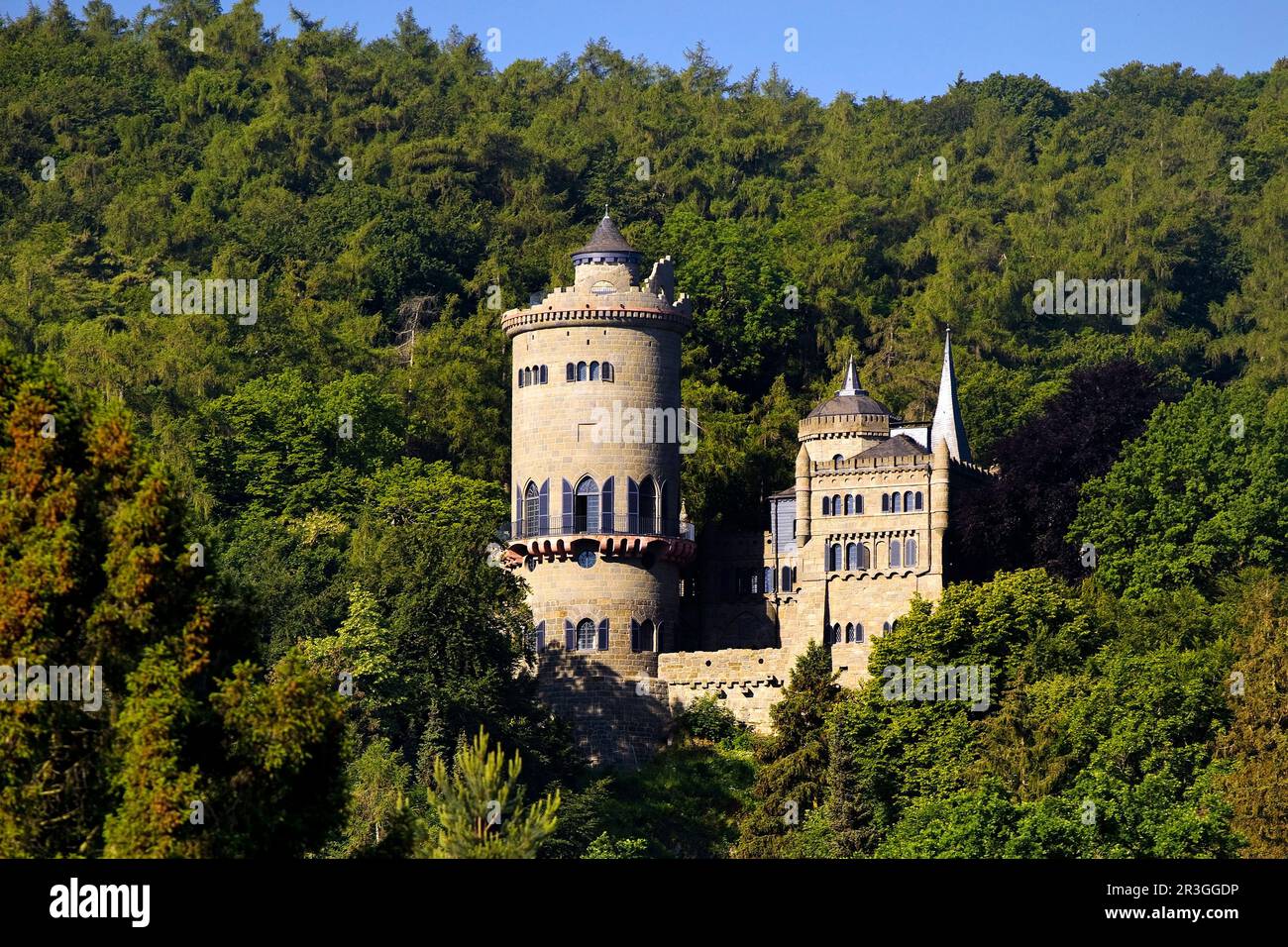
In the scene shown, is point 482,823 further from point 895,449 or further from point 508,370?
point 508,370

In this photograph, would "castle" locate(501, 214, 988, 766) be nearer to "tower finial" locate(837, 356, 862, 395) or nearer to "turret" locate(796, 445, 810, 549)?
"turret" locate(796, 445, 810, 549)

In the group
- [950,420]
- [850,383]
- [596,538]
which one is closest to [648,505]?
[596,538]

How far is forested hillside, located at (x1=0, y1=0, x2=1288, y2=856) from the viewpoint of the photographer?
70.2 m

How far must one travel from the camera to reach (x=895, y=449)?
90.5 meters

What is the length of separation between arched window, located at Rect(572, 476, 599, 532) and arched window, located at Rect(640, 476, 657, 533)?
136cm

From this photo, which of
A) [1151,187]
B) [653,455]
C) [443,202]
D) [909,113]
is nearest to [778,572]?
[653,455]

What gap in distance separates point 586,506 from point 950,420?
14.2 meters

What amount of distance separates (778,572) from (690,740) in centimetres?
733

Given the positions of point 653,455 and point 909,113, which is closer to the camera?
point 653,455


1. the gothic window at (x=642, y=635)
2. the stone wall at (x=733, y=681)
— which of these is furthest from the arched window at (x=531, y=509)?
the stone wall at (x=733, y=681)

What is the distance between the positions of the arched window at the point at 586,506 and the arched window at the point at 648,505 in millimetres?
1357

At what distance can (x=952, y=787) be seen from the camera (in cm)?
7894

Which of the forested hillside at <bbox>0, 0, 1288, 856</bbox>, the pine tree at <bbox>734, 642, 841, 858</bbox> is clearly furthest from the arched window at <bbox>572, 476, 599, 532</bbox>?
the pine tree at <bbox>734, 642, 841, 858</bbox>
